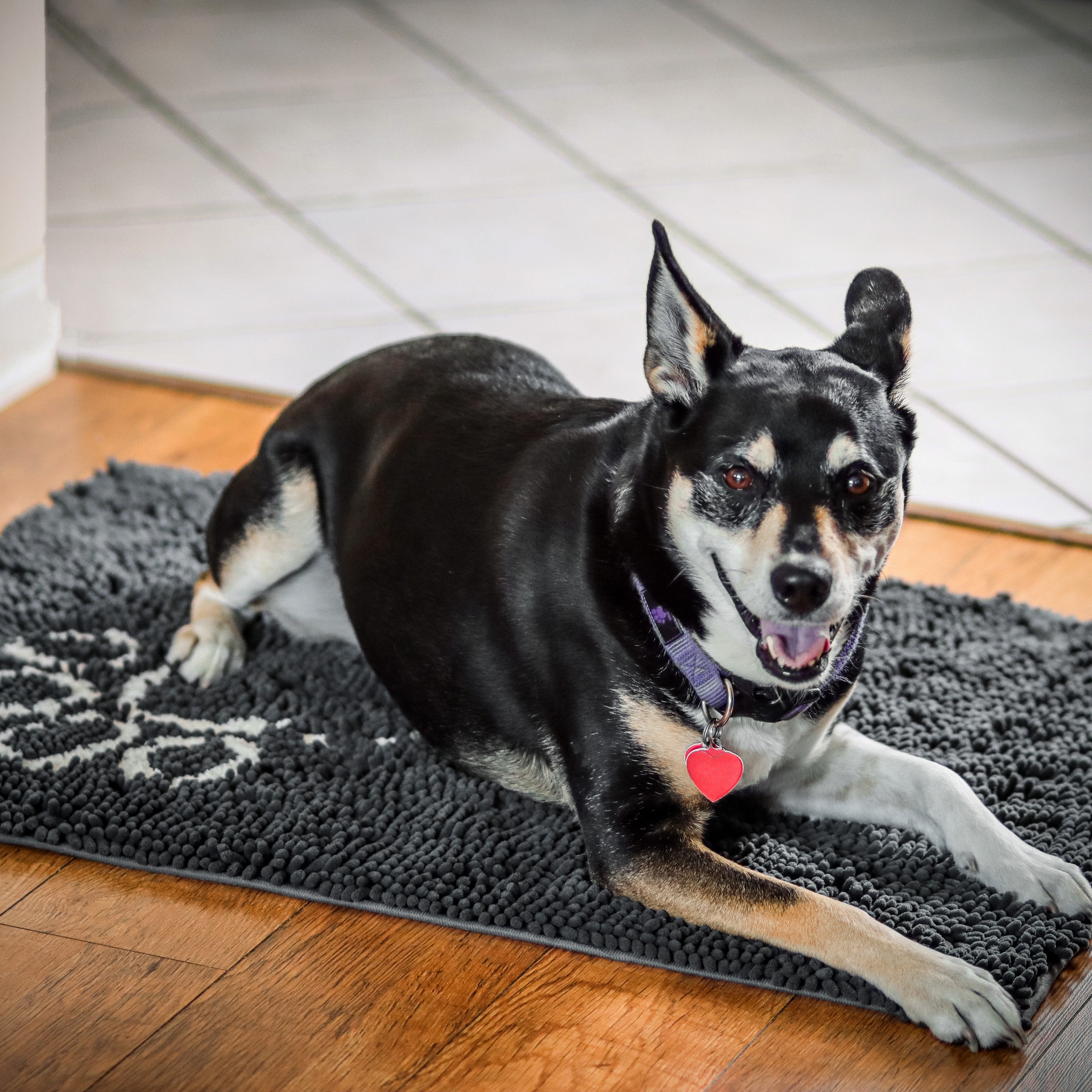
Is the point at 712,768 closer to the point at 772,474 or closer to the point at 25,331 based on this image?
the point at 772,474

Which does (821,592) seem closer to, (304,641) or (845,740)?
(845,740)

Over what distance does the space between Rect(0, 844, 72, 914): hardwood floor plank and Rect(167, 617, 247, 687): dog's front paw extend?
18.5 inches

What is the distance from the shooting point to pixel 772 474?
195cm

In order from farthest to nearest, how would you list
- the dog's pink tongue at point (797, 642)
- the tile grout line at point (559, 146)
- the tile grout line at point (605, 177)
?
1. the tile grout line at point (559, 146)
2. the tile grout line at point (605, 177)
3. the dog's pink tongue at point (797, 642)

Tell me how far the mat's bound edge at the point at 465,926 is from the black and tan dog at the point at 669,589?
6cm

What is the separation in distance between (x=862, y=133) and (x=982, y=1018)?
3870 millimetres

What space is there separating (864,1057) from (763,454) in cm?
79

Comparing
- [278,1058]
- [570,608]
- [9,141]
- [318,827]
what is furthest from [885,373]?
[9,141]

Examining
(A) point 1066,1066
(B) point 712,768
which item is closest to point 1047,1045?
(A) point 1066,1066

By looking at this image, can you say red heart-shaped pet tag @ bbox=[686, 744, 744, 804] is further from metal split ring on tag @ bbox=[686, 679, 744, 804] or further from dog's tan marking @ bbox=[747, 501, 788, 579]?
dog's tan marking @ bbox=[747, 501, 788, 579]

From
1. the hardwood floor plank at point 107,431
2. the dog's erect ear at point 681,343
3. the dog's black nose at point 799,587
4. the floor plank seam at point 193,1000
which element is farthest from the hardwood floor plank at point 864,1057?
the hardwood floor plank at point 107,431

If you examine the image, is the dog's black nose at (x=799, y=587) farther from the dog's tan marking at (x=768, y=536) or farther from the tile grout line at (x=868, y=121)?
the tile grout line at (x=868, y=121)

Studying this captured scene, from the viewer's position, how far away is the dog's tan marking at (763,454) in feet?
6.40

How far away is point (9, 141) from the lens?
3504mm
